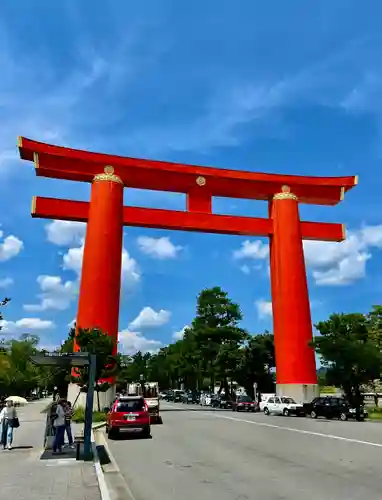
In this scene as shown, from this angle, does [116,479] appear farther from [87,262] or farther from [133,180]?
[133,180]

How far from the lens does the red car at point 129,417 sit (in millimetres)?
18703

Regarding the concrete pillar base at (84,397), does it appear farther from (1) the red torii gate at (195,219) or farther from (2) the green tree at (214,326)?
(2) the green tree at (214,326)

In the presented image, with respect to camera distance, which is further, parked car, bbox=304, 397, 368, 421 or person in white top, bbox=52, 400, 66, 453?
parked car, bbox=304, 397, 368, 421

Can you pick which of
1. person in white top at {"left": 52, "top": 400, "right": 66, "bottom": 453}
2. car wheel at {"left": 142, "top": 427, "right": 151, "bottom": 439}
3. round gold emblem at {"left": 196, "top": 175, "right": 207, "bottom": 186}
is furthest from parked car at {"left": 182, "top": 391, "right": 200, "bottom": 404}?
person in white top at {"left": 52, "top": 400, "right": 66, "bottom": 453}

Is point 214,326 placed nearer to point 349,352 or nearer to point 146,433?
point 349,352

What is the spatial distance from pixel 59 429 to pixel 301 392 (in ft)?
84.5

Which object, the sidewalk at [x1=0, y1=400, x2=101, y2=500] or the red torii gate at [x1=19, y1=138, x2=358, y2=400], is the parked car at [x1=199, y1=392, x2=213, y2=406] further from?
the sidewalk at [x1=0, y1=400, x2=101, y2=500]

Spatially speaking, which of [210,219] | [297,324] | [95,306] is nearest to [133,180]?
[210,219]

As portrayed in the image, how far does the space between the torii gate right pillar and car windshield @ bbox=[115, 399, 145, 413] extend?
19.9 metres

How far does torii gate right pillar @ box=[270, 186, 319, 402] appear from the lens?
36.8m

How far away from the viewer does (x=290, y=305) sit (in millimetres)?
37969

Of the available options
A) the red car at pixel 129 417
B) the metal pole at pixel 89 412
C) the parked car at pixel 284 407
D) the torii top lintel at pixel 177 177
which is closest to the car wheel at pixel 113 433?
the red car at pixel 129 417

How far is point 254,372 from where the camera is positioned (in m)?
55.3

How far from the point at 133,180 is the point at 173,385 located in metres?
104
